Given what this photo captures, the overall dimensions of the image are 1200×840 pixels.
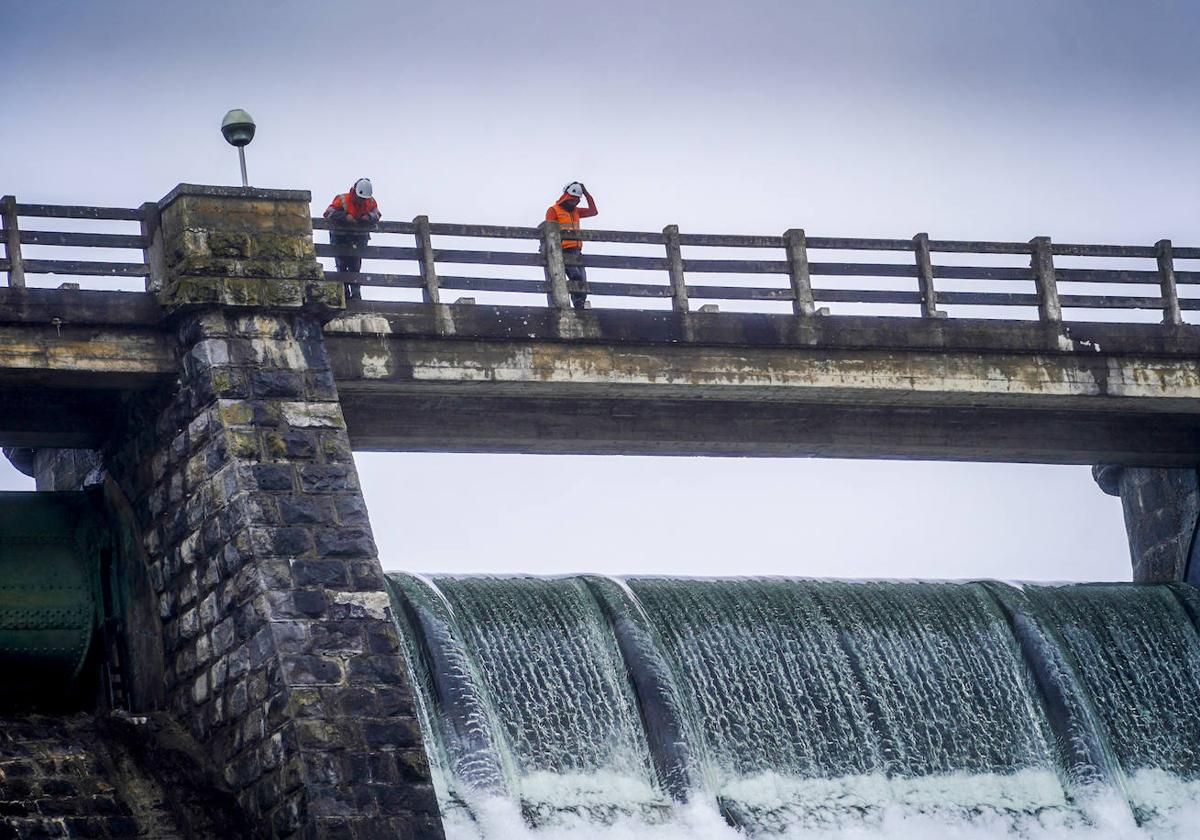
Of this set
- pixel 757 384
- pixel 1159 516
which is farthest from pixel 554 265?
pixel 1159 516

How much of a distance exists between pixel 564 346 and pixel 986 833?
22.5 ft

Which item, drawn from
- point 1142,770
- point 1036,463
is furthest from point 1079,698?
point 1036,463

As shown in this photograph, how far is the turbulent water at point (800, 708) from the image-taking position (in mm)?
25141

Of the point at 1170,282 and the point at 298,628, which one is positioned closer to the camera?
the point at 298,628

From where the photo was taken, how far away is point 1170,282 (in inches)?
1182

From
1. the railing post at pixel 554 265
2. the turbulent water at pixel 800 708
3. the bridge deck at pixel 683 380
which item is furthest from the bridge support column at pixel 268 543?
the railing post at pixel 554 265

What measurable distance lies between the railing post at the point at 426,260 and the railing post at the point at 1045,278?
24.1ft

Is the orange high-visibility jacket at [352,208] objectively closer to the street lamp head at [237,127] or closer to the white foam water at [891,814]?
the street lamp head at [237,127]

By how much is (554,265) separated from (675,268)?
1.41 m

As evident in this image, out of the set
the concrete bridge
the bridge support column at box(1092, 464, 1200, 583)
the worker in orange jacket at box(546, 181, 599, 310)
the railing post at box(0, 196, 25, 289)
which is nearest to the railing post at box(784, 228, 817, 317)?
the concrete bridge

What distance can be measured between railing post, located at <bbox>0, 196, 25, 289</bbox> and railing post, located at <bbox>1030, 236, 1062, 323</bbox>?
1169 centimetres

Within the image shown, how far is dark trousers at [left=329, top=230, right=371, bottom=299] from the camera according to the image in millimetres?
25844

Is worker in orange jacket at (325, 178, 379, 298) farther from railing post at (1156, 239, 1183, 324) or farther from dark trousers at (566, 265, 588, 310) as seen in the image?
railing post at (1156, 239, 1183, 324)

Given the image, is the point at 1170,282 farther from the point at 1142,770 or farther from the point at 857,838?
the point at 857,838
